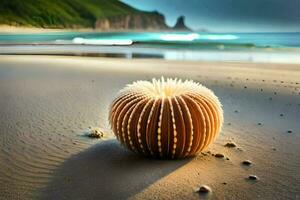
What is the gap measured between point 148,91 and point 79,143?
1.47 meters

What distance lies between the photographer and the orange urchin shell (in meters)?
5.04

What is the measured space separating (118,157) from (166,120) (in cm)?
90

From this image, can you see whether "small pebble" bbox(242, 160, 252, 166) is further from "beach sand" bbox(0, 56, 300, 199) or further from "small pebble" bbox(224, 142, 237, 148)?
"small pebble" bbox(224, 142, 237, 148)

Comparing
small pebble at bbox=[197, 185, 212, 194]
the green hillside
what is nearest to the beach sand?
small pebble at bbox=[197, 185, 212, 194]

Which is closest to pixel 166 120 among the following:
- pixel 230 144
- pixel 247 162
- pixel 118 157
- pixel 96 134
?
pixel 118 157

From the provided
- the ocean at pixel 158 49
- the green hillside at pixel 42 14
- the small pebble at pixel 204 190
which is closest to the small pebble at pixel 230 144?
the small pebble at pixel 204 190

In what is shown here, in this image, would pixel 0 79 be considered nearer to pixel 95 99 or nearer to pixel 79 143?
pixel 95 99

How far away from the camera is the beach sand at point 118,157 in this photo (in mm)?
4531

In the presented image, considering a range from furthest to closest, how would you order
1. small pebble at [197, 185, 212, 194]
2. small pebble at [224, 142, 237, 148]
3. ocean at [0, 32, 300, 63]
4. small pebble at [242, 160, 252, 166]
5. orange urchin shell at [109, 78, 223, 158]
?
ocean at [0, 32, 300, 63], small pebble at [224, 142, 237, 148], small pebble at [242, 160, 252, 166], orange urchin shell at [109, 78, 223, 158], small pebble at [197, 185, 212, 194]

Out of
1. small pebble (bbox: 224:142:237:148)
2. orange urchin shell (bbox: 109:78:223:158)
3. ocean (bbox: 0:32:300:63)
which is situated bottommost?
ocean (bbox: 0:32:300:63)

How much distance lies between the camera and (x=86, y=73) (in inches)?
606

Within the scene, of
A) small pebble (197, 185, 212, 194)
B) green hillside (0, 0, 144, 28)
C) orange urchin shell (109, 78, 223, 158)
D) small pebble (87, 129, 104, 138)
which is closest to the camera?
small pebble (197, 185, 212, 194)

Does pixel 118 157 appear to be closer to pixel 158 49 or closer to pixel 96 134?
pixel 96 134

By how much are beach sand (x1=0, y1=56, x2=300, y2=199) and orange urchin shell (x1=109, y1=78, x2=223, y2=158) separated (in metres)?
0.20
